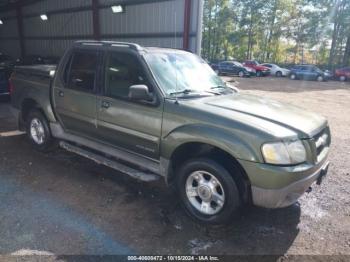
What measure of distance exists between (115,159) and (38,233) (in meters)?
1.47

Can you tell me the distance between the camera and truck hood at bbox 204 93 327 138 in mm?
3111

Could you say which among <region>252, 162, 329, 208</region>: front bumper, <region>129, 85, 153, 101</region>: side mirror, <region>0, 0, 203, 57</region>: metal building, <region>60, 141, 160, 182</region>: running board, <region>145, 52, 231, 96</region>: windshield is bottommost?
<region>60, 141, 160, 182</region>: running board

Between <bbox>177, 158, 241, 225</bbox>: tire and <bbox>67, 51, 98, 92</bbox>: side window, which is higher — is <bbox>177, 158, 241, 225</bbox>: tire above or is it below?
below

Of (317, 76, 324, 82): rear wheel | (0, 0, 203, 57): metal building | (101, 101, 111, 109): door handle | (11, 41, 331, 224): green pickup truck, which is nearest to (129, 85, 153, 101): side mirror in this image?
(11, 41, 331, 224): green pickup truck

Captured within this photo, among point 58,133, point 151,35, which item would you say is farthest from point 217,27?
point 58,133

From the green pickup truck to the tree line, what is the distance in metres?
36.2

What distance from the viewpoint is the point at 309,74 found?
1109 inches

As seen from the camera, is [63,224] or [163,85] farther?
[163,85]

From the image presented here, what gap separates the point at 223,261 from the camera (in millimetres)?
2814

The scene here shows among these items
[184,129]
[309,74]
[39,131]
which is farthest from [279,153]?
[309,74]

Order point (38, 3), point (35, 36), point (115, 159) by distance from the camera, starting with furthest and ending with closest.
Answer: point (35, 36)
point (38, 3)
point (115, 159)

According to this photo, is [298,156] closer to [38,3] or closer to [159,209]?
[159,209]

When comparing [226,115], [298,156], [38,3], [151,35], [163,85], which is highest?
Result: [38,3]

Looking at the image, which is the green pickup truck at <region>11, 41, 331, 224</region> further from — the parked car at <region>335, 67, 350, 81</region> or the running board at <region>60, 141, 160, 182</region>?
the parked car at <region>335, 67, 350, 81</region>
